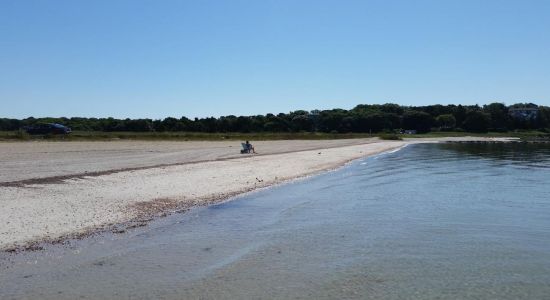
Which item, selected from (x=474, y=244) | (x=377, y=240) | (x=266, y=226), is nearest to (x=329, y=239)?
(x=377, y=240)

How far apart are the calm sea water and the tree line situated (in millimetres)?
96276

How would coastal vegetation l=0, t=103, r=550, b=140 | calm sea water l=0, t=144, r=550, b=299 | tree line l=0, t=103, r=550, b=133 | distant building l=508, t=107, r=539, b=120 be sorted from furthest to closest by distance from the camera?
distant building l=508, t=107, r=539, b=120 < coastal vegetation l=0, t=103, r=550, b=140 < tree line l=0, t=103, r=550, b=133 < calm sea water l=0, t=144, r=550, b=299

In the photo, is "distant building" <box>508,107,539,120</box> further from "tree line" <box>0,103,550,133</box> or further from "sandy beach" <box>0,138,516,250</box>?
"sandy beach" <box>0,138,516,250</box>

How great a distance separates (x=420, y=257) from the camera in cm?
1184

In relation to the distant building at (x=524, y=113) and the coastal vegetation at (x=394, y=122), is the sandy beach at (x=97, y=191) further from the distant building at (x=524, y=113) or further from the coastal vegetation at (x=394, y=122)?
the distant building at (x=524, y=113)

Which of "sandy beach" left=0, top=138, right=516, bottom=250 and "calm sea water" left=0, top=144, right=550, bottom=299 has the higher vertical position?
"sandy beach" left=0, top=138, right=516, bottom=250

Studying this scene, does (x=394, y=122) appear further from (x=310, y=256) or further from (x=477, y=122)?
(x=310, y=256)

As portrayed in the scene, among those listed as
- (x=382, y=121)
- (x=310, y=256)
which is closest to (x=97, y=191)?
(x=310, y=256)

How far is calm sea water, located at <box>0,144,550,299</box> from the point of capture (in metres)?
9.26

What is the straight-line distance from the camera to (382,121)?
149 meters

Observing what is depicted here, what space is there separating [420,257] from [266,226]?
4902mm

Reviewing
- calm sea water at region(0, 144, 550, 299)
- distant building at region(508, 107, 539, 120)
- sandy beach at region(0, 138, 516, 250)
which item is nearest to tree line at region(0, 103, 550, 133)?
distant building at region(508, 107, 539, 120)

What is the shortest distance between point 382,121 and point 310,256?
140683mm

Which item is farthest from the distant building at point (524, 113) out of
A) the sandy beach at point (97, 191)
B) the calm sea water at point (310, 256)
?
the calm sea water at point (310, 256)
